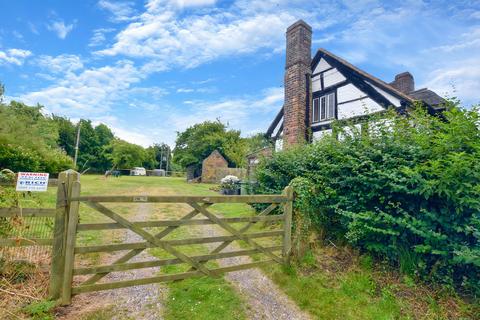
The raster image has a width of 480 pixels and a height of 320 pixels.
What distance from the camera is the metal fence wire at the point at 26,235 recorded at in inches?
124

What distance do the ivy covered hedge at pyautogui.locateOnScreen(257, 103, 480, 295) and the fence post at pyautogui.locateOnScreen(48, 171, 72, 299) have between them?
4118mm

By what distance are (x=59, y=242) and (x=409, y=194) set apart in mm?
5519

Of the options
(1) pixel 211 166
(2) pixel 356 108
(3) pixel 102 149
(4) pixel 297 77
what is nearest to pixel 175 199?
(4) pixel 297 77

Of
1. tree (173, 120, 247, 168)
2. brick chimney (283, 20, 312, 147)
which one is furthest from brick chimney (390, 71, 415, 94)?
tree (173, 120, 247, 168)

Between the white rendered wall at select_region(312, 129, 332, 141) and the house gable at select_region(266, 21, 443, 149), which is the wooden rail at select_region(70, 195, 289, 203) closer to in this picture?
the white rendered wall at select_region(312, 129, 332, 141)

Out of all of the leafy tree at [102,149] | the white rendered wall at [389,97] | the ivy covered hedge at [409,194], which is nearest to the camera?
the ivy covered hedge at [409,194]

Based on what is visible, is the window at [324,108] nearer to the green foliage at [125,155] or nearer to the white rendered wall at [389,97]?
the white rendered wall at [389,97]

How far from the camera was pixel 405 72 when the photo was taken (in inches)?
613

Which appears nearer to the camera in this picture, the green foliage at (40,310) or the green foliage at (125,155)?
the green foliage at (40,310)

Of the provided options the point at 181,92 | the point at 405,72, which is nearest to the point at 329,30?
the point at 405,72

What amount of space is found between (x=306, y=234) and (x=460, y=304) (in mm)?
2494

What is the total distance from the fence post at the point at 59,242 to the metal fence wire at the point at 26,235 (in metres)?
0.37

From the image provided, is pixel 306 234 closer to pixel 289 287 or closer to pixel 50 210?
pixel 289 287

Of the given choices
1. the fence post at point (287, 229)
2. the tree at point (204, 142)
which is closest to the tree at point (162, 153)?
the tree at point (204, 142)
